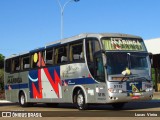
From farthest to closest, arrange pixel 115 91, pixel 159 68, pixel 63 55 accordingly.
Answer: 1. pixel 159 68
2. pixel 63 55
3. pixel 115 91

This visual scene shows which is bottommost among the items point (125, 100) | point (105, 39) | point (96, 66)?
point (125, 100)

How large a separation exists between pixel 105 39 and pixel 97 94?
241cm

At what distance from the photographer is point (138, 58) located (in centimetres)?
1911

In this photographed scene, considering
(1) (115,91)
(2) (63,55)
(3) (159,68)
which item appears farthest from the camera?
(3) (159,68)

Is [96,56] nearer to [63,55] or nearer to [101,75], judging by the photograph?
[101,75]

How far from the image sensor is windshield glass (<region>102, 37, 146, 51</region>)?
61.5 feet

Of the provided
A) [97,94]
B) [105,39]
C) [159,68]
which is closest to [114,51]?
[105,39]

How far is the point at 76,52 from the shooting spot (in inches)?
791

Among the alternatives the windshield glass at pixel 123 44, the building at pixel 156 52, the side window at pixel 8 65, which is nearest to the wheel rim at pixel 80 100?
the windshield glass at pixel 123 44

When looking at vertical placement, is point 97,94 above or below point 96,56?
below

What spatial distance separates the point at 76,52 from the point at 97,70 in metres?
1.85

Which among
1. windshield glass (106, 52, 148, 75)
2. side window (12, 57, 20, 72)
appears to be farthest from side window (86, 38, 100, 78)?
side window (12, 57, 20, 72)

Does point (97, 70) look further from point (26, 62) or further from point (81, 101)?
point (26, 62)

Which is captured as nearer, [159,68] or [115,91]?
[115,91]
